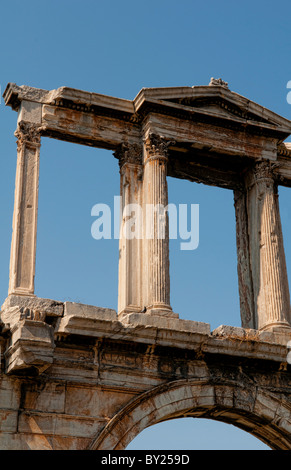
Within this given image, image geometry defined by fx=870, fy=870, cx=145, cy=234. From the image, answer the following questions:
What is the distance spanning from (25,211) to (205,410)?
4.49 meters

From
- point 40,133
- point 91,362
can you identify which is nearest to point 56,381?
point 91,362

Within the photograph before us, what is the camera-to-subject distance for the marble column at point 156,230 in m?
14.5

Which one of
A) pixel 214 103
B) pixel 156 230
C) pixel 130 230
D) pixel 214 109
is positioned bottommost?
pixel 156 230

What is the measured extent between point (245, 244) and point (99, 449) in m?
5.36

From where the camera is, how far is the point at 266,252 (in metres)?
15.8

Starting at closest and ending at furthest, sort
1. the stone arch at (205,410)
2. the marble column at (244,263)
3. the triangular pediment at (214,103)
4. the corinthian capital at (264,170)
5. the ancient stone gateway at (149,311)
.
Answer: the ancient stone gateway at (149,311) < the stone arch at (205,410) < the triangular pediment at (214,103) < the marble column at (244,263) < the corinthian capital at (264,170)

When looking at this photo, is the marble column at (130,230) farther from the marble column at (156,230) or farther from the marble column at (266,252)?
the marble column at (266,252)

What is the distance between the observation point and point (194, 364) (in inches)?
562

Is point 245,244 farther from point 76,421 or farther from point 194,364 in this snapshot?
point 76,421

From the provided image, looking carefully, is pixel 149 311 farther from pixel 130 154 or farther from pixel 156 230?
pixel 130 154

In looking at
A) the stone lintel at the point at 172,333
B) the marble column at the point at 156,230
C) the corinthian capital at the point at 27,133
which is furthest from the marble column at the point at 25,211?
the marble column at the point at 156,230

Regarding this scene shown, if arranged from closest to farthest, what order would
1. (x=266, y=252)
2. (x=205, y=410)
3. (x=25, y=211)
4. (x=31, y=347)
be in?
(x=31, y=347) < (x=205, y=410) < (x=25, y=211) < (x=266, y=252)

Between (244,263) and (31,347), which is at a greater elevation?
(244,263)

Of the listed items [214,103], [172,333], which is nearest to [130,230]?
[172,333]
